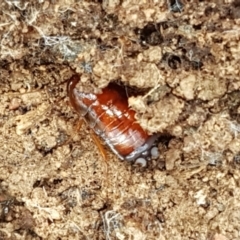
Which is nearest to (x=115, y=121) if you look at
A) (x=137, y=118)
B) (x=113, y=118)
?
(x=113, y=118)

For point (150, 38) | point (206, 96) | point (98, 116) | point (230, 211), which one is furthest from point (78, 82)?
point (230, 211)

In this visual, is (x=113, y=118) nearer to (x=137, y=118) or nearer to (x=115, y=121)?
(x=115, y=121)

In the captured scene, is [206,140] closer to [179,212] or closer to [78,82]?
[179,212]

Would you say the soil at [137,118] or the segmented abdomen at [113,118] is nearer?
the soil at [137,118]

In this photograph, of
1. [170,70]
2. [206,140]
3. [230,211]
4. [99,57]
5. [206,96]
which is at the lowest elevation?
[230,211]

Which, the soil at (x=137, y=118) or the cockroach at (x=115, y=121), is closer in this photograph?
the soil at (x=137, y=118)
